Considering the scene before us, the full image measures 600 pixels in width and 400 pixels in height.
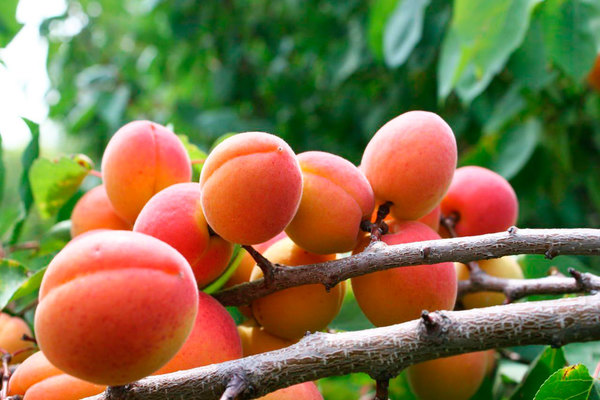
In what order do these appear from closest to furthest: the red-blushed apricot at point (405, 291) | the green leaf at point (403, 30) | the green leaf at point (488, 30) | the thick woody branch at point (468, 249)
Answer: the thick woody branch at point (468, 249), the red-blushed apricot at point (405, 291), the green leaf at point (488, 30), the green leaf at point (403, 30)

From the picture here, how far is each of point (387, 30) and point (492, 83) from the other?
52 centimetres

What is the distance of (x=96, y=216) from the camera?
0.93m

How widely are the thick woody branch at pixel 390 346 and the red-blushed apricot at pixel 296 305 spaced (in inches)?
6.2

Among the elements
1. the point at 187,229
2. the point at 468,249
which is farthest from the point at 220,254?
the point at 468,249

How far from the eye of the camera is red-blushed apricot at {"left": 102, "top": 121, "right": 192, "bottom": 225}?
81 centimetres

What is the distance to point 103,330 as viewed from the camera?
47cm

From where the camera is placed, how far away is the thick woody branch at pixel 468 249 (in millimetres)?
592

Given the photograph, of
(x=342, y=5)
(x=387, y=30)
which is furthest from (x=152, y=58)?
(x=387, y=30)

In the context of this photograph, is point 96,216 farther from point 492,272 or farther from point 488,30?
point 488,30

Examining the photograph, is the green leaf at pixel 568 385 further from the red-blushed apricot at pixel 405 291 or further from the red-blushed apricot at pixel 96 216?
the red-blushed apricot at pixel 96 216

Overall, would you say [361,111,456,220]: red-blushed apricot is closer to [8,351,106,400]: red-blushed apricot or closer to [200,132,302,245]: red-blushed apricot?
[200,132,302,245]: red-blushed apricot

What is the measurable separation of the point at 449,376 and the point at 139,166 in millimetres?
582

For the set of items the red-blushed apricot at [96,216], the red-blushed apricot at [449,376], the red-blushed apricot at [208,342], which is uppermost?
the red-blushed apricot at [96,216]

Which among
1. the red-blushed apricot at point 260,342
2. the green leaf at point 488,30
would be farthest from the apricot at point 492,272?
the green leaf at point 488,30
